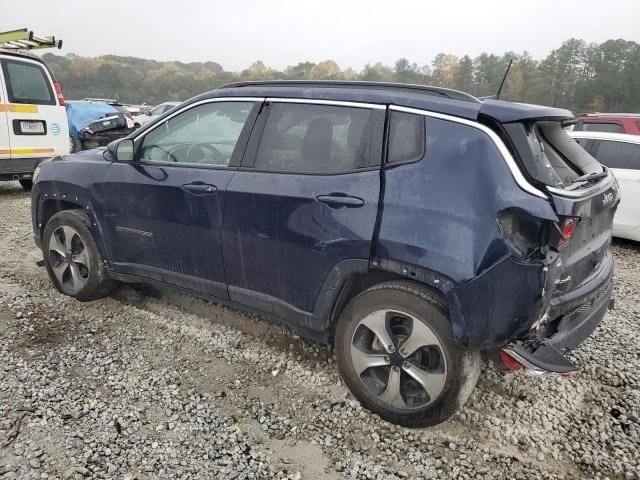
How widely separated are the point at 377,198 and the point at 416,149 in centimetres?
31

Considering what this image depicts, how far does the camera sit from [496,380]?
9.77ft

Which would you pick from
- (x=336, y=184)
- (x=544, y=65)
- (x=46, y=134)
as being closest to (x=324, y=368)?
(x=336, y=184)

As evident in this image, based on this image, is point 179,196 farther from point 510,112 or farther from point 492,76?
point 492,76

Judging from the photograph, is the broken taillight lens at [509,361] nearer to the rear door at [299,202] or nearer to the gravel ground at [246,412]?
the gravel ground at [246,412]

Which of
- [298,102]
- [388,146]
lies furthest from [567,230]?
[298,102]

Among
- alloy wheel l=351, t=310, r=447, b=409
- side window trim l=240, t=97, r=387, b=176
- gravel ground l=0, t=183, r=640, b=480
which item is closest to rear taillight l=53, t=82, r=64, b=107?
gravel ground l=0, t=183, r=640, b=480

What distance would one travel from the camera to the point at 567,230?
2152 millimetres

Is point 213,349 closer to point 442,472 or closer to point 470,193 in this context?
point 442,472

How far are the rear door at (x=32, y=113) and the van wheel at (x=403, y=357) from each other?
6.74 m

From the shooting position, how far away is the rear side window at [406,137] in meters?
2.38

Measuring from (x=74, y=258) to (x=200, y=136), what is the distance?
157 centimetres

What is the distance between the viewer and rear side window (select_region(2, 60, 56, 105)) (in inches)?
273

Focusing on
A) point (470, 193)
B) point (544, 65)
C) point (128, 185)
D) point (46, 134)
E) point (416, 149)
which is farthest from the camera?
point (544, 65)

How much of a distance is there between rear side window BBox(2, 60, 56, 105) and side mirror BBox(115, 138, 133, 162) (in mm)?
4905
